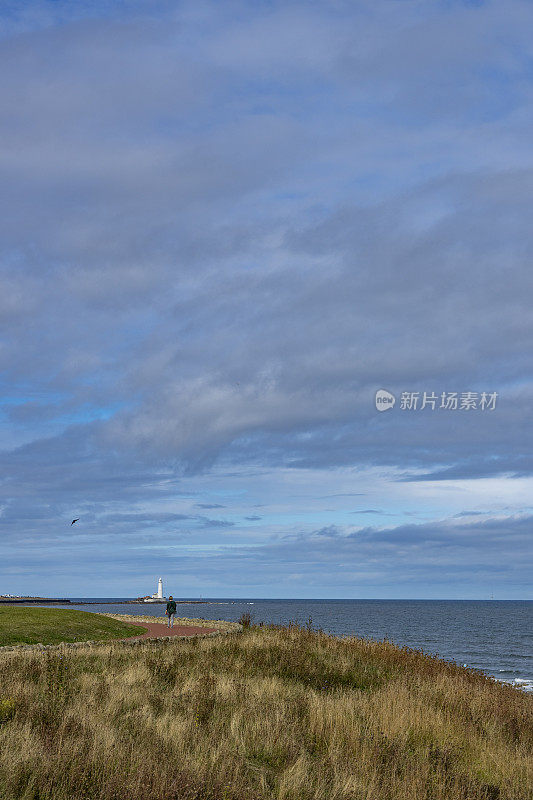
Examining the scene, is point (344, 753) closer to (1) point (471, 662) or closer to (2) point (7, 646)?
(2) point (7, 646)

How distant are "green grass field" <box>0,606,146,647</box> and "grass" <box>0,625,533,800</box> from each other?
7.34 metres

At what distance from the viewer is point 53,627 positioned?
25141mm

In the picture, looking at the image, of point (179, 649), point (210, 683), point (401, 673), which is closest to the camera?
point (210, 683)

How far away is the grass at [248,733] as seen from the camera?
24.5 feet

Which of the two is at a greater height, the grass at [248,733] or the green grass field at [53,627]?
the grass at [248,733]

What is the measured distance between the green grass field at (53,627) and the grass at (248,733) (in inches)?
289

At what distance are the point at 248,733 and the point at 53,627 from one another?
689 inches

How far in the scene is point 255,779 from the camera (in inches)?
322

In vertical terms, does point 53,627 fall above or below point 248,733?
below

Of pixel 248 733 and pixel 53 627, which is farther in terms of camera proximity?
pixel 53 627

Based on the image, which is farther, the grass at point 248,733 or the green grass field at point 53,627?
the green grass field at point 53,627

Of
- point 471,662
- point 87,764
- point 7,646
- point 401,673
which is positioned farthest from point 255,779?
point 471,662

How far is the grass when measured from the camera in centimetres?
747

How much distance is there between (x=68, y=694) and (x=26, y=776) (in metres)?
4.56
